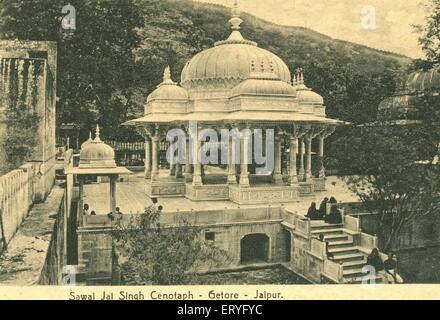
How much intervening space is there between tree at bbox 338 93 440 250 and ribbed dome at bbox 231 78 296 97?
3279 mm

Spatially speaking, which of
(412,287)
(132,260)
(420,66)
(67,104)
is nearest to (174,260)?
(132,260)

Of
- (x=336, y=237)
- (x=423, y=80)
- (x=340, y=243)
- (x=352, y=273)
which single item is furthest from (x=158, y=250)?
(x=423, y=80)

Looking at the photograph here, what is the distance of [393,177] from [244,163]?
5.57 meters

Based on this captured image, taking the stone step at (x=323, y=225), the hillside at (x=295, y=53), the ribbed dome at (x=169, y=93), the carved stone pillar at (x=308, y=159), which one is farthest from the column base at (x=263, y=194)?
the hillside at (x=295, y=53)

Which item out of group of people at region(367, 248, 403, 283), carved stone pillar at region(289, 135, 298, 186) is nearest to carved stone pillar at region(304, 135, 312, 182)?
carved stone pillar at region(289, 135, 298, 186)

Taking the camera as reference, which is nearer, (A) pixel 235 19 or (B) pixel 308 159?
(A) pixel 235 19

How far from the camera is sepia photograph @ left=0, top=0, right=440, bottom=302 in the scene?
35.2 ft

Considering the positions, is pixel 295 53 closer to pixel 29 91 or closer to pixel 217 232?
pixel 217 232

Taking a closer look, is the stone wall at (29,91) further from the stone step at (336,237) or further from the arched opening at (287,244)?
the stone step at (336,237)

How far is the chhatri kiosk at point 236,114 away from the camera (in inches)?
746

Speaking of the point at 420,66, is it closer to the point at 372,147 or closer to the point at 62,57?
the point at 372,147

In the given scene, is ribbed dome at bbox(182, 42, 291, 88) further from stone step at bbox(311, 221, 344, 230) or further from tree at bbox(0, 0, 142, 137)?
tree at bbox(0, 0, 142, 137)

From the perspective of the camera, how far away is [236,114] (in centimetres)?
1895
